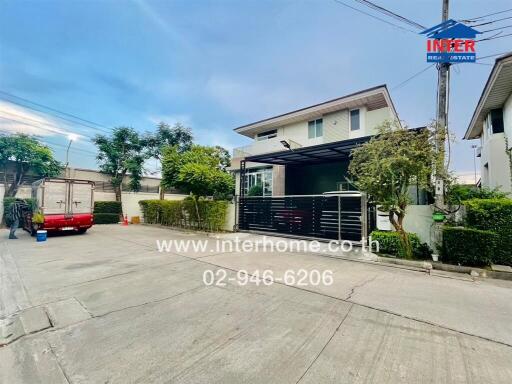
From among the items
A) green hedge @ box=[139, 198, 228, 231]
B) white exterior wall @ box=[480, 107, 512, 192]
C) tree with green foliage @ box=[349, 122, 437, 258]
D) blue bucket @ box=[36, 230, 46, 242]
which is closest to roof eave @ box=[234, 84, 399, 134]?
white exterior wall @ box=[480, 107, 512, 192]

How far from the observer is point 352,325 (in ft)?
9.53

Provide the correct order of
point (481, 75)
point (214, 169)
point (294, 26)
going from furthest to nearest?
point (214, 169), point (481, 75), point (294, 26)

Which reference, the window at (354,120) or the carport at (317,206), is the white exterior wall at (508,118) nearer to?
the carport at (317,206)

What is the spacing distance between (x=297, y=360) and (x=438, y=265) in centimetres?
533

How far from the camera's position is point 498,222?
5504 mm

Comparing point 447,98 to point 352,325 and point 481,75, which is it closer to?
point 481,75

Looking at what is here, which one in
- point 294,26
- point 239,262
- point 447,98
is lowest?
point 239,262

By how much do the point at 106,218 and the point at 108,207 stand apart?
89 centimetres

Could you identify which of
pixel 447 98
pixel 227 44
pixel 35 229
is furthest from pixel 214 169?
pixel 447 98

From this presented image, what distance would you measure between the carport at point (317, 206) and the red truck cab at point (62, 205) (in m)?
7.50

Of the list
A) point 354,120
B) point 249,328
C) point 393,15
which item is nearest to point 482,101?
point 354,120

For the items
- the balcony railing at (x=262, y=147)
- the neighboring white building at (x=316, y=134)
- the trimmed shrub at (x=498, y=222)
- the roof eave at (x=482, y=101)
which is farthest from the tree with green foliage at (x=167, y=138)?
the trimmed shrub at (x=498, y=222)

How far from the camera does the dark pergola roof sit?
9.52 m

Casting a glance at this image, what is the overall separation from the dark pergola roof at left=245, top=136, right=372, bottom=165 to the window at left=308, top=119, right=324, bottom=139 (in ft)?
9.55
